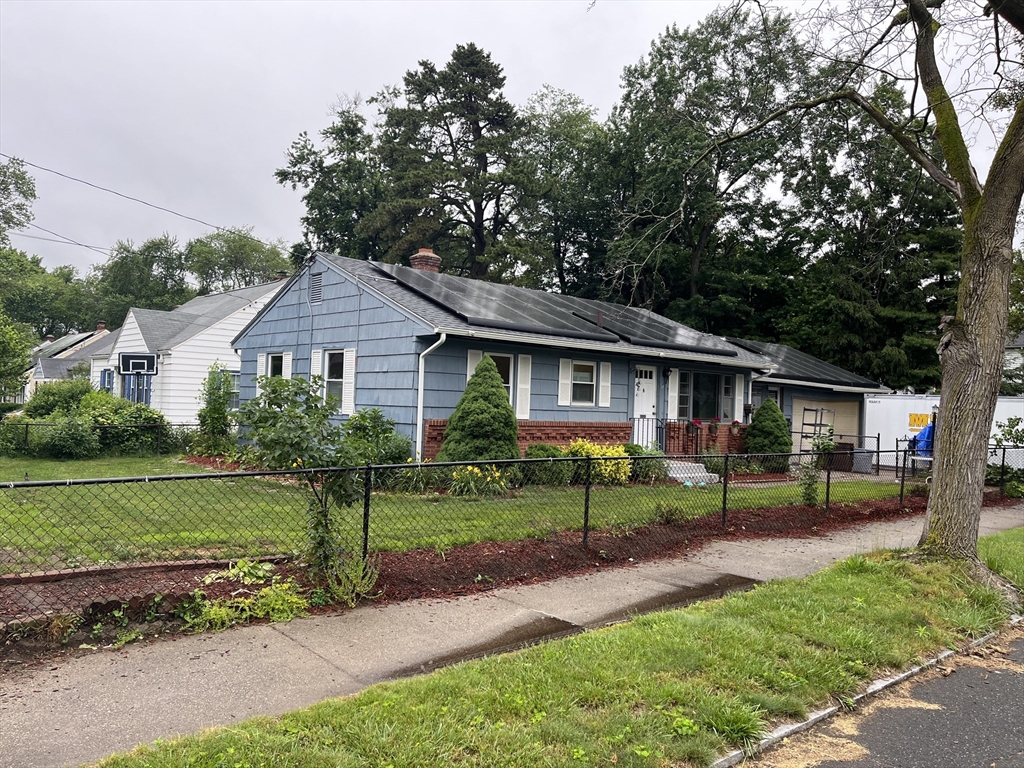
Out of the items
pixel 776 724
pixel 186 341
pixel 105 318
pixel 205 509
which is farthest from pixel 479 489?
pixel 105 318

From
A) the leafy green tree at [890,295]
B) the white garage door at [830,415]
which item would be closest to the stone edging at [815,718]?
the white garage door at [830,415]

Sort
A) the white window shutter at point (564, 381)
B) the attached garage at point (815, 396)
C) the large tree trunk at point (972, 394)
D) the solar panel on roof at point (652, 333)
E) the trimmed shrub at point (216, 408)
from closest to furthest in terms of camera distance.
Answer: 1. the large tree trunk at point (972, 394)
2. the white window shutter at point (564, 381)
3. the solar panel on roof at point (652, 333)
4. the trimmed shrub at point (216, 408)
5. the attached garage at point (815, 396)

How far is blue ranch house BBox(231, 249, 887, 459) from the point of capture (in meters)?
12.8

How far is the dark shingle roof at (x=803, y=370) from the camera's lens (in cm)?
2086

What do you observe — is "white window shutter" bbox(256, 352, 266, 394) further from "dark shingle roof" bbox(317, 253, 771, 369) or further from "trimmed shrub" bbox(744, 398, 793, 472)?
"trimmed shrub" bbox(744, 398, 793, 472)

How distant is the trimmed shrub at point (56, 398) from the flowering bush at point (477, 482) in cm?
1771

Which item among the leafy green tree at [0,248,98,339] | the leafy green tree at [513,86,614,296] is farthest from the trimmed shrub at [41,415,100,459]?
the leafy green tree at [0,248,98,339]

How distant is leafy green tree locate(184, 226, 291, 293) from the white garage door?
47151 mm

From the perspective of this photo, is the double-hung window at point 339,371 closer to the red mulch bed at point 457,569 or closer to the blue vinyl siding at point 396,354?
the blue vinyl siding at point 396,354

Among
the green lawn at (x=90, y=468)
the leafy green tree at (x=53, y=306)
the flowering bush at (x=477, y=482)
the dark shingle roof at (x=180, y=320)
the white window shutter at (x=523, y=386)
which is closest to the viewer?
the flowering bush at (x=477, y=482)

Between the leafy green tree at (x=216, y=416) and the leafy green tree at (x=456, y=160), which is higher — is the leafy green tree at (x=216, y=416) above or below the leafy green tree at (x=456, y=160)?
below

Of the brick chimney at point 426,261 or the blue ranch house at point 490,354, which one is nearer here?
the blue ranch house at point 490,354

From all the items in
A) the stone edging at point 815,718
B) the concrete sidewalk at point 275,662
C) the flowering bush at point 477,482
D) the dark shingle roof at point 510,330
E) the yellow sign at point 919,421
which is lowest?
the stone edging at point 815,718

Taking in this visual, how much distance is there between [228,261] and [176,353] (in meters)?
41.3
